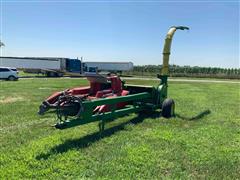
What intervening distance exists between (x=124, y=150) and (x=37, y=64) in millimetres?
40444

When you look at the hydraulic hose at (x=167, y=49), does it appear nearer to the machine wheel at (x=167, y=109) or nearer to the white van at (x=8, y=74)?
the machine wheel at (x=167, y=109)

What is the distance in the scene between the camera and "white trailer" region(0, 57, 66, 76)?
42.6 m

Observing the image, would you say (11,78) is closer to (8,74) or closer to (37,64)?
(8,74)

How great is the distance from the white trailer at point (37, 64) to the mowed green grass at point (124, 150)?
35985 millimetres

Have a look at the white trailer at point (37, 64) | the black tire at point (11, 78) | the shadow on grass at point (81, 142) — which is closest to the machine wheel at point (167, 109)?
the shadow on grass at point (81, 142)

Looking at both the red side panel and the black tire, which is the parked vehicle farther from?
the red side panel

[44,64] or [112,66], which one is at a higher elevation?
[44,64]

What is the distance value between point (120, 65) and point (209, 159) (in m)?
49.9

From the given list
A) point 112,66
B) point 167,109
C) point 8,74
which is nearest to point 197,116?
point 167,109

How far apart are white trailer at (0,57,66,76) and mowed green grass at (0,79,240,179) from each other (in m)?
36.0

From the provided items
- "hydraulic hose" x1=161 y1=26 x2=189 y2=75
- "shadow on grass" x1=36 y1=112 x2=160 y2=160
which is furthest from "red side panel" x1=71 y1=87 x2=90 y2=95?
"hydraulic hose" x1=161 y1=26 x2=189 y2=75

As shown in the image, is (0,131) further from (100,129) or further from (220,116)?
(220,116)

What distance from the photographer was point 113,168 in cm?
416

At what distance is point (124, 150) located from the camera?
195 inches
